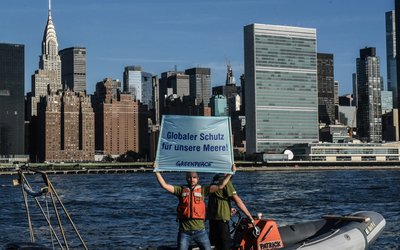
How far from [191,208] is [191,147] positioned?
133 cm

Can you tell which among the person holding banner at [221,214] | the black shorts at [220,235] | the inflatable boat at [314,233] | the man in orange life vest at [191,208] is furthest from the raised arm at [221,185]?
the inflatable boat at [314,233]

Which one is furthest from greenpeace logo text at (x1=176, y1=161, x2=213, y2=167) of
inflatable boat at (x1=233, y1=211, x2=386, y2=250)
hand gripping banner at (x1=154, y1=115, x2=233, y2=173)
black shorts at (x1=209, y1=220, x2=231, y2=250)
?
inflatable boat at (x1=233, y1=211, x2=386, y2=250)

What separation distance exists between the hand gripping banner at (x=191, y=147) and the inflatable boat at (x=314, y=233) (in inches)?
155

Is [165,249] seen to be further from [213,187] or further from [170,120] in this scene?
[170,120]

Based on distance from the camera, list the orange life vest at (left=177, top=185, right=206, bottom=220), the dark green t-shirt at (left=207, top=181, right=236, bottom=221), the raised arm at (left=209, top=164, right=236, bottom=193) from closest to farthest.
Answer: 1. the orange life vest at (left=177, top=185, right=206, bottom=220)
2. the raised arm at (left=209, top=164, right=236, bottom=193)
3. the dark green t-shirt at (left=207, top=181, right=236, bottom=221)

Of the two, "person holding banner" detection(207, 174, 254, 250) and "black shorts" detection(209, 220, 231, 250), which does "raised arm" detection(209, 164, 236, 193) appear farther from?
"black shorts" detection(209, 220, 231, 250)

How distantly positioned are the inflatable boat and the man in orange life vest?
131 inches

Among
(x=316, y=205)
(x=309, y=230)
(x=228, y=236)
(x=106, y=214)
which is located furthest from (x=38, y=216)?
(x=228, y=236)

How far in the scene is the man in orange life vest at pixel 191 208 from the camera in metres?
16.2

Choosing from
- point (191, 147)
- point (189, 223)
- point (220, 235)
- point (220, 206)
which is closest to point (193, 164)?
point (191, 147)

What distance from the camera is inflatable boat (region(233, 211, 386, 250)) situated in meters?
19.7

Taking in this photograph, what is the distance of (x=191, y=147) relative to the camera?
16266 millimetres

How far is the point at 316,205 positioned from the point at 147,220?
53.3 ft

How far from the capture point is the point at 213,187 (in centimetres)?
1655
